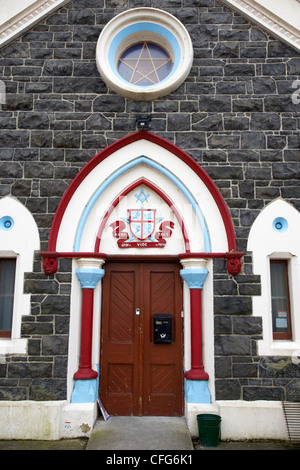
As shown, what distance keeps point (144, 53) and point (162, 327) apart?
4.47 metres

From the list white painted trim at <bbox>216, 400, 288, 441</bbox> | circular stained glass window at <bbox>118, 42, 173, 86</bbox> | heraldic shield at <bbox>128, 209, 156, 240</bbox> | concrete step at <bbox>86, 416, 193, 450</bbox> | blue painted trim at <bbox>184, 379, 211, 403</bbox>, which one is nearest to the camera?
concrete step at <bbox>86, 416, 193, 450</bbox>

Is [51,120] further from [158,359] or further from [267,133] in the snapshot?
[158,359]

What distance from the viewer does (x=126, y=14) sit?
5809 millimetres

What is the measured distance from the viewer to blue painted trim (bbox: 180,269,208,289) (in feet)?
17.7

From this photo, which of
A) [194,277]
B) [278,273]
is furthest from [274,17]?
[194,277]

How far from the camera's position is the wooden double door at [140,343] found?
5.51 meters

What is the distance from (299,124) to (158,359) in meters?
4.19

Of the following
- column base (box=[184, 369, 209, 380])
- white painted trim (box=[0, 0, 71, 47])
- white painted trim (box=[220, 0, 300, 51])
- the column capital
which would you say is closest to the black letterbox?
column base (box=[184, 369, 209, 380])

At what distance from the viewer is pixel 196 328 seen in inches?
209

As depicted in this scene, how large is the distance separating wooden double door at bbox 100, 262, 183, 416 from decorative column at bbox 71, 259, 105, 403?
0.32 meters

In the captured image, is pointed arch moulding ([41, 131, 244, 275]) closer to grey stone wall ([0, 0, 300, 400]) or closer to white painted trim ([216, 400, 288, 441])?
grey stone wall ([0, 0, 300, 400])

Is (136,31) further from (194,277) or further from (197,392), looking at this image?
(197,392)

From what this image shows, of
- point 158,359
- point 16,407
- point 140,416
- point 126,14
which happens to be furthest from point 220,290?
point 126,14
